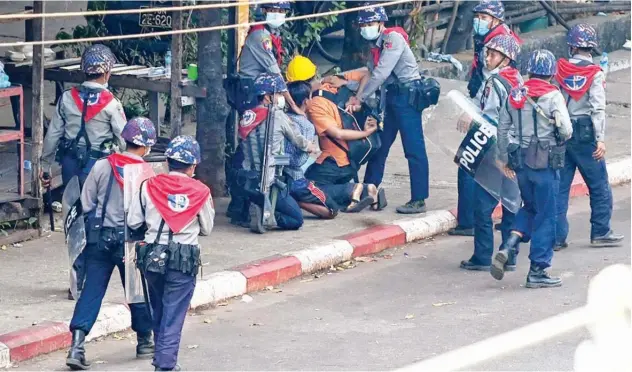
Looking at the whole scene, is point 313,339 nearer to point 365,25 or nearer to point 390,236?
point 390,236

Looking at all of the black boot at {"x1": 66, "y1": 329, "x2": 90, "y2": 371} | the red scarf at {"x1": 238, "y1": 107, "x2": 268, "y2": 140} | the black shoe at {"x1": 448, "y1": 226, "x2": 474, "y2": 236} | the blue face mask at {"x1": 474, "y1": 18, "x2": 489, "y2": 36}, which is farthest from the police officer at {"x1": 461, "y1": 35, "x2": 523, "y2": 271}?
the black boot at {"x1": 66, "y1": 329, "x2": 90, "y2": 371}

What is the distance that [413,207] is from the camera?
37.6 feet

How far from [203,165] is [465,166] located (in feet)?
8.75

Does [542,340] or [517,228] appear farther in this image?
[517,228]

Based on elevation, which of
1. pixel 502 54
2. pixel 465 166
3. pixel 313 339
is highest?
pixel 502 54

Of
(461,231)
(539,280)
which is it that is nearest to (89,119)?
(539,280)

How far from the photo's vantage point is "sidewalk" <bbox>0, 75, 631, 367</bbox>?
26.7ft

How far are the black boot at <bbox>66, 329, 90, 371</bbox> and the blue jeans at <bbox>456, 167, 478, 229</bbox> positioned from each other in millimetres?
4096

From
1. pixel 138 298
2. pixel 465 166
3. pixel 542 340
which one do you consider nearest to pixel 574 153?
pixel 465 166

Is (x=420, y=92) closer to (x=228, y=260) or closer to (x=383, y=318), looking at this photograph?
(x=228, y=260)

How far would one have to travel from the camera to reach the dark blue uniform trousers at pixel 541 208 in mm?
9469

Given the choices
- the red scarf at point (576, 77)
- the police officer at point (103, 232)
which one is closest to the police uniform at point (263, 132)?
the red scarf at point (576, 77)

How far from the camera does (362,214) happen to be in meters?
11.4

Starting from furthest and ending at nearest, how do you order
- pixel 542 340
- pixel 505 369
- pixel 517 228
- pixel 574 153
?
pixel 574 153, pixel 517 228, pixel 542 340, pixel 505 369
